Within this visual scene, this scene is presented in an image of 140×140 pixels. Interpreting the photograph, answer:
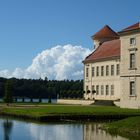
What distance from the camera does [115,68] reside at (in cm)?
6894

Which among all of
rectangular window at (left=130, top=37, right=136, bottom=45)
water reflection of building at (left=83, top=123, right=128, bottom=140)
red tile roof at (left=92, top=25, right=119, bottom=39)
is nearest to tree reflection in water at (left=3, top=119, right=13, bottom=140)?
water reflection of building at (left=83, top=123, right=128, bottom=140)

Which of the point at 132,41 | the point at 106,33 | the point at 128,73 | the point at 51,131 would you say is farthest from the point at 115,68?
the point at 51,131

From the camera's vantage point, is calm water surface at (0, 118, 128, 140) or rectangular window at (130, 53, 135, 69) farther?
rectangular window at (130, 53, 135, 69)

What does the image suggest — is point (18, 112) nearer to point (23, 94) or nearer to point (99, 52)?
point (99, 52)

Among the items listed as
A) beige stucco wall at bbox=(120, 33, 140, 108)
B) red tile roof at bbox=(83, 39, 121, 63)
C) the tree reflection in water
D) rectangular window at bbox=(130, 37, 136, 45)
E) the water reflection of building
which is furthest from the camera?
red tile roof at bbox=(83, 39, 121, 63)

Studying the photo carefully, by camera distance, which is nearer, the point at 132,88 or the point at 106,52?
the point at 132,88

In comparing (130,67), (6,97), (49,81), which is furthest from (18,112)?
(49,81)

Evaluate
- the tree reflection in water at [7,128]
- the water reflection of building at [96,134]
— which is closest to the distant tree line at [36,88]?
the tree reflection in water at [7,128]

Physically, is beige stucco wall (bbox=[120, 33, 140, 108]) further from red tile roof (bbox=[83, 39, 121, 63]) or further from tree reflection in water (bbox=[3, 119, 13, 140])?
tree reflection in water (bbox=[3, 119, 13, 140])

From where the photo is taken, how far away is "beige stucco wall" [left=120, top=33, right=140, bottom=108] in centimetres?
5522

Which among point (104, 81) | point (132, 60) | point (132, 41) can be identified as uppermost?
point (132, 41)

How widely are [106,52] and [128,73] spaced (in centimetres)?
1752

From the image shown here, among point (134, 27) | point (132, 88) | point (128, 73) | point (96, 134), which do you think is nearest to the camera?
point (96, 134)

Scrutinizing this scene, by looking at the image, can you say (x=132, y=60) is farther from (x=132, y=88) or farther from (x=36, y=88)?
(x=36, y=88)
